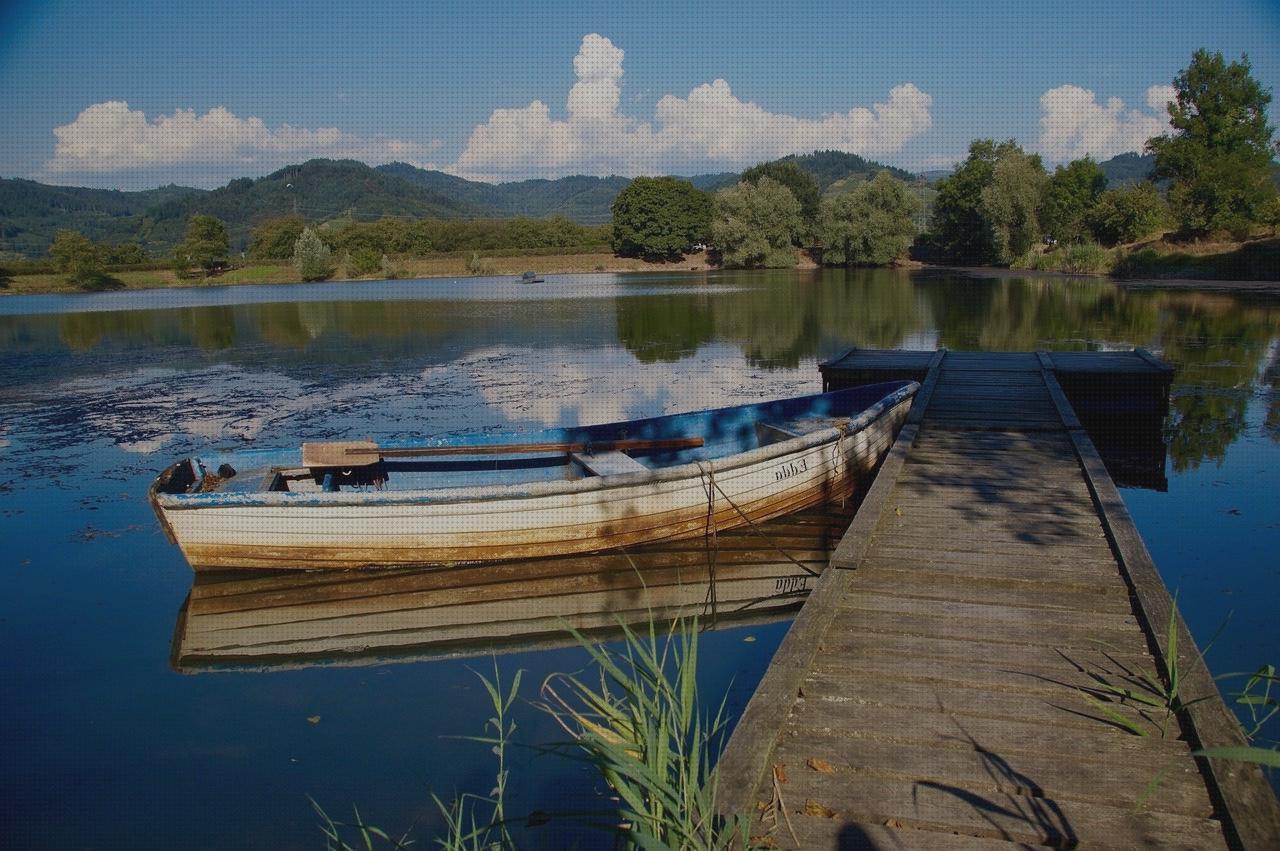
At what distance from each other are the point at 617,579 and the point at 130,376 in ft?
47.6

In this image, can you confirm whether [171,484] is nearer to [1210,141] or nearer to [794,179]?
[1210,141]

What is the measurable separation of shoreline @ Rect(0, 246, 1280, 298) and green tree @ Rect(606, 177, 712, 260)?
Answer: 1.14 meters

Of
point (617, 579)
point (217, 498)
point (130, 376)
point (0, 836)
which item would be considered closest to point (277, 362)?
point (130, 376)

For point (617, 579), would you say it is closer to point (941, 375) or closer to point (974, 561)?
point (974, 561)

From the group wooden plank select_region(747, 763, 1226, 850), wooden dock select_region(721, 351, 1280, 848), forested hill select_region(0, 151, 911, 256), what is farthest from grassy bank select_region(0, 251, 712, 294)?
forested hill select_region(0, 151, 911, 256)

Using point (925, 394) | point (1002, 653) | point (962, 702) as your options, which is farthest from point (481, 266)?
point (962, 702)

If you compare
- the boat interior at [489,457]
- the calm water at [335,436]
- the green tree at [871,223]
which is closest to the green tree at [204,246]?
the calm water at [335,436]

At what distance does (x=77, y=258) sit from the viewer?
58562mm

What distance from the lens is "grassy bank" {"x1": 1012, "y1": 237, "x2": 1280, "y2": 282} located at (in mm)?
33312

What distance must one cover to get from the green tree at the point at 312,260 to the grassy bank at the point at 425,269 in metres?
Answer: 0.98

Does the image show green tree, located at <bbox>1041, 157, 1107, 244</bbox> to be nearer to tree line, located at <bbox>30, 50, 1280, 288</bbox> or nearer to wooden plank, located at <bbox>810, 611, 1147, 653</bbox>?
tree line, located at <bbox>30, 50, 1280, 288</bbox>

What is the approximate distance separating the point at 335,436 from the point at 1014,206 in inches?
1778

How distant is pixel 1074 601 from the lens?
4.27 m

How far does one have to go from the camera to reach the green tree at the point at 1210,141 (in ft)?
123
